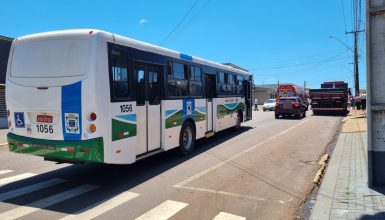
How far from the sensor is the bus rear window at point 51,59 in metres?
6.90

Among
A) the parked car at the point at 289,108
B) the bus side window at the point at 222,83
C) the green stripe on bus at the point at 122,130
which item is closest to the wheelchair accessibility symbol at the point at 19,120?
the green stripe on bus at the point at 122,130

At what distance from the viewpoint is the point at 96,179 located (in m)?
8.01

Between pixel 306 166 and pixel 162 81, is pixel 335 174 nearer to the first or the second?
pixel 306 166

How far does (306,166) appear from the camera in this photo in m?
9.50

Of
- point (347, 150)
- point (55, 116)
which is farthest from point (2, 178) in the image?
point (347, 150)

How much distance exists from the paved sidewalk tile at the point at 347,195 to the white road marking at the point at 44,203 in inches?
169

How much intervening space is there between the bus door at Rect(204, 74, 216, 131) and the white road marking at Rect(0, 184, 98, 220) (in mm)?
6126

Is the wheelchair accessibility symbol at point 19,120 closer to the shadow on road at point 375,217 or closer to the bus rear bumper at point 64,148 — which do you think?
the bus rear bumper at point 64,148

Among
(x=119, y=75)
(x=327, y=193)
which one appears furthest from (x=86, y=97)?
(x=327, y=193)

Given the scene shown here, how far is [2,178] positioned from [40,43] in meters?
3.26

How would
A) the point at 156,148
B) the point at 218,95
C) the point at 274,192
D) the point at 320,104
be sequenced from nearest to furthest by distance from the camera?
the point at 274,192, the point at 156,148, the point at 218,95, the point at 320,104

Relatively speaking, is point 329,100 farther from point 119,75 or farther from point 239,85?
point 119,75

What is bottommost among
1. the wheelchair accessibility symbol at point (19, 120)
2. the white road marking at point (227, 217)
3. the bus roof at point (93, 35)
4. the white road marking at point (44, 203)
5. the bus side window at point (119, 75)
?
the white road marking at point (227, 217)

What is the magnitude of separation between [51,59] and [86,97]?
4.02 feet
